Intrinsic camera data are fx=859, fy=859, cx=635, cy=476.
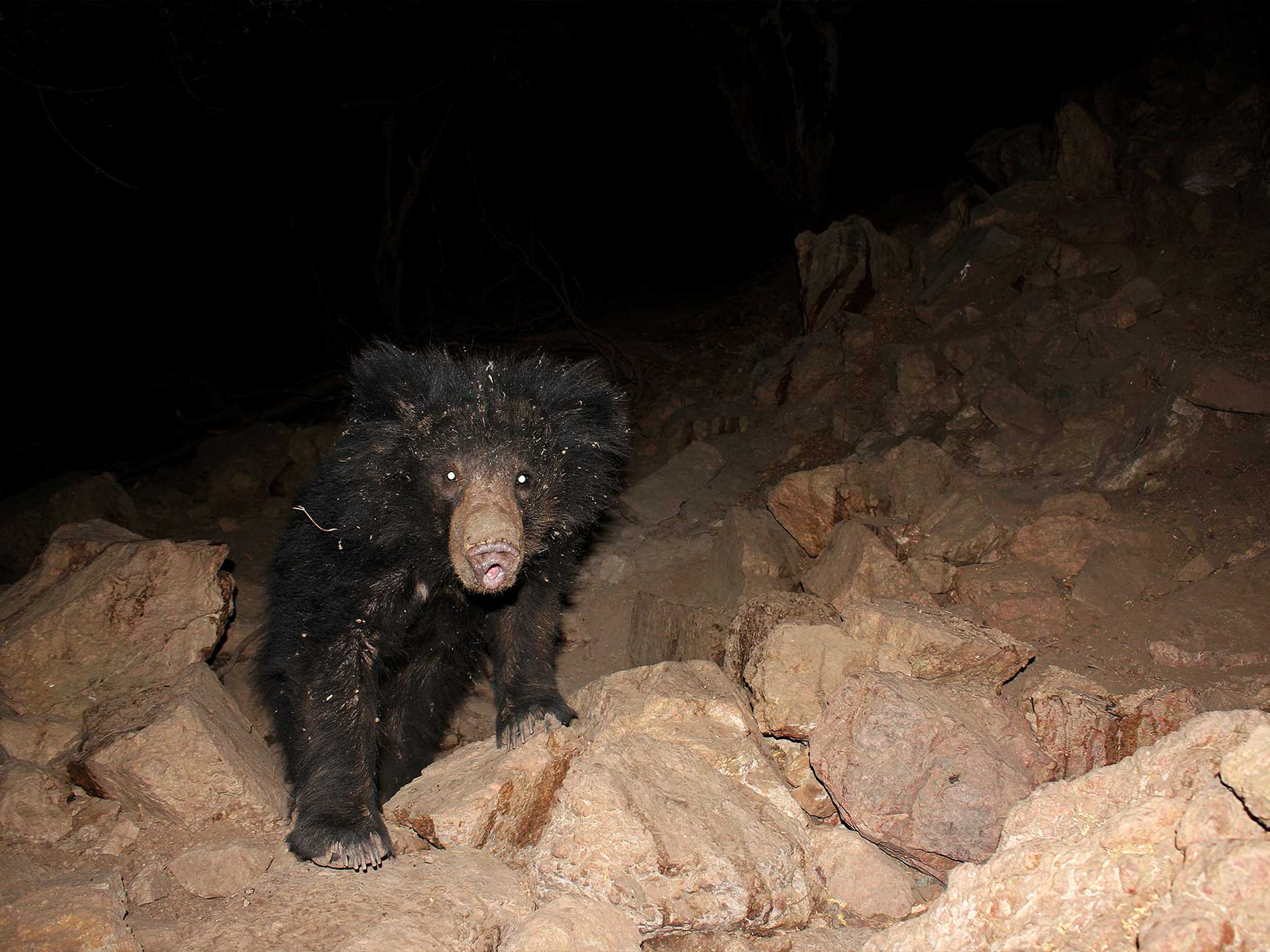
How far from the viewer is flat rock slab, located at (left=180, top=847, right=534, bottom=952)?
2.35 metres

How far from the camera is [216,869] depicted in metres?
2.79

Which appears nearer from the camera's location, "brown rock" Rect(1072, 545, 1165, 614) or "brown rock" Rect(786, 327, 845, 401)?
"brown rock" Rect(1072, 545, 1165, 614)

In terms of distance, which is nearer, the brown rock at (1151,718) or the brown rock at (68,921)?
the brown rock at (68,921)

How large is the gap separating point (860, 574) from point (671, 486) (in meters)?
2.11

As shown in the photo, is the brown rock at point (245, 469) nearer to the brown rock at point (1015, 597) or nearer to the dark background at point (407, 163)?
the dark background at point (407, 163)

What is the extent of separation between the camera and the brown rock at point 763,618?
3.51 meters

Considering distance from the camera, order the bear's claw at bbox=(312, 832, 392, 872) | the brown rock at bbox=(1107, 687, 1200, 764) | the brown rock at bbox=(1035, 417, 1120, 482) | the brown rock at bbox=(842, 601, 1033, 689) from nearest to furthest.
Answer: the brown rock at bbox=(1107, 687, 1200, 764), the bear's claw at bbox=(312, 832, 392, 872), the brown rock at bbox=(842, 601, 1033, 689), the brown rock at bbox=(1035, 417, 1120, 482)

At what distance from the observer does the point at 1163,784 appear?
1967 mm

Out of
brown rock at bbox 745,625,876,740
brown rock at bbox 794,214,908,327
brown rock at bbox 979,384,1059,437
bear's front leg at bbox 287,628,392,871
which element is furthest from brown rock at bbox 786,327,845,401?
bear's front leg at bbox 287,628,392,871

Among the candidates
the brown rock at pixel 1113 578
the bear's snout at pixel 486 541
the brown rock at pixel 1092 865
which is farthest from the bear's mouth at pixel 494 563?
the brown rock at pixel 1113 578

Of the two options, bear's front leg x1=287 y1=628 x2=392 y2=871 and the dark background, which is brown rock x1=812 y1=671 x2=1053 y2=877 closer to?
bear's front leg x1=287 y1=628 x2=392 y2=871

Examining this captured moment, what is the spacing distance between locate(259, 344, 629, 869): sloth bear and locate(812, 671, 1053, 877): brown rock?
48.7 inches

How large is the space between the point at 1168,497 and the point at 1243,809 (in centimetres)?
248

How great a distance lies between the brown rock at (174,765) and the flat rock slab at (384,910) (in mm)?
516
